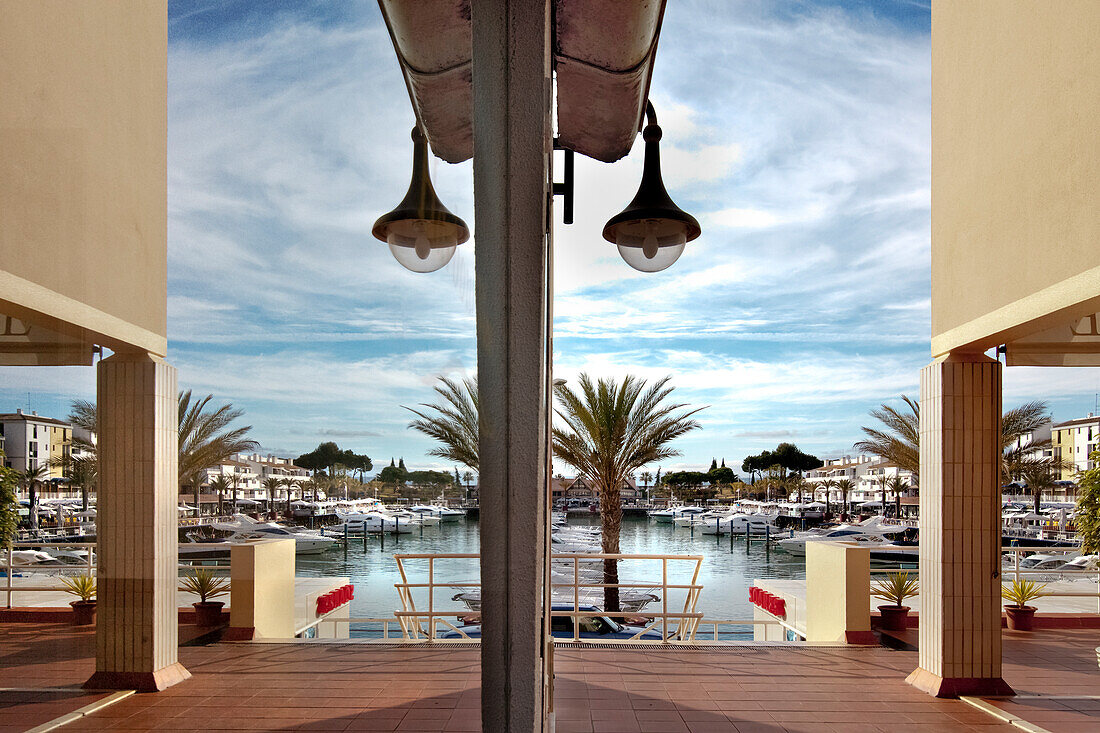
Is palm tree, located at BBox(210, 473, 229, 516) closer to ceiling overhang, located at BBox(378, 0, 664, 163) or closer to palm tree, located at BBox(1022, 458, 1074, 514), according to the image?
ceiling overhang, located at BBox(378, 0, 664, 163)

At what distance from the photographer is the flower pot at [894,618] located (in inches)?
213

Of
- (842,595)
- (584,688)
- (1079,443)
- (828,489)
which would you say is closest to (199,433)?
(584,688)

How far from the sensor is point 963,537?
150 inches

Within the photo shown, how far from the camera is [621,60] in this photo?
73.0 inches

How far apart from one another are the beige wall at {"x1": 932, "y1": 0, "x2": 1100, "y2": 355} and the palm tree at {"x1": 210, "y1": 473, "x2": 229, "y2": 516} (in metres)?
3.38

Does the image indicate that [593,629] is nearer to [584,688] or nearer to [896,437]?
[584,688]

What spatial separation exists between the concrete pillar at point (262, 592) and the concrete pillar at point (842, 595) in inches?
A: 169

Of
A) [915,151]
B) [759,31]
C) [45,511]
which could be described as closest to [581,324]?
[45,511]

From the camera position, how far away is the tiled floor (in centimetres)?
197

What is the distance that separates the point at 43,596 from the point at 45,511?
24cm

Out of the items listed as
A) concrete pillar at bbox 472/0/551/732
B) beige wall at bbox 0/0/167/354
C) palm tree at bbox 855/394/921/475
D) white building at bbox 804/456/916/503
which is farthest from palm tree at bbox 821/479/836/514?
beige wall at bbox 0/0/167/354

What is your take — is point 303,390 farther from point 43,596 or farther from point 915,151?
point 915,151

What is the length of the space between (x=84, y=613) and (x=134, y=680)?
33cm

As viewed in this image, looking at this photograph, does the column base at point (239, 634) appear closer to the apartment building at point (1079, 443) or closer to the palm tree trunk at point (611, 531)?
the apartment building at point (1079, 443)
